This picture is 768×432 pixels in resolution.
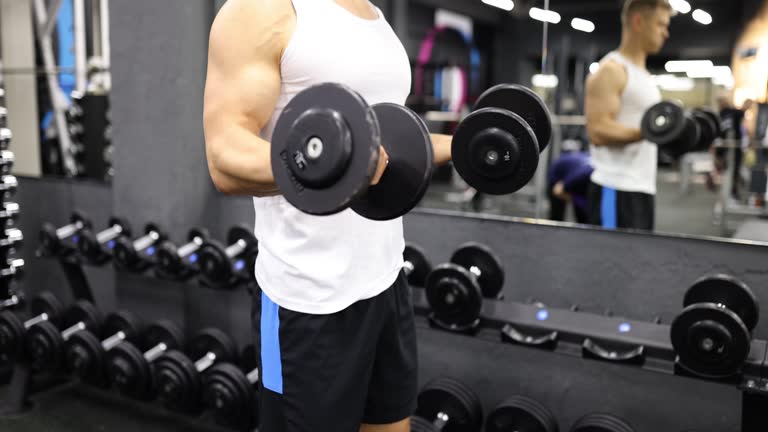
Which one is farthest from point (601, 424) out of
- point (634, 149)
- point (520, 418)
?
point (634, 149)

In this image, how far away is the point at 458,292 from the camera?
1.75 m

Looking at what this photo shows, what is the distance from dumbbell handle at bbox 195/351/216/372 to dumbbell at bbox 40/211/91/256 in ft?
2.54

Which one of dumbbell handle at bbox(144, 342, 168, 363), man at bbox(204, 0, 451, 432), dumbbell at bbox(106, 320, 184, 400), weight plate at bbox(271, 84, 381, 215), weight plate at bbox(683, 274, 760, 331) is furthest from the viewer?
dumbbell handle at bbox(144, 342, 168, 363)

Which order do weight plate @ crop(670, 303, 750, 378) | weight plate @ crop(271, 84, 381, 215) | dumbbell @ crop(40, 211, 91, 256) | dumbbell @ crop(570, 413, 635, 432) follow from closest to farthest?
1. weight plate @ crop(271, 84, 381, 215)
2. weight plate @ crop(670, 303, 750, 378)
3. dumbbell @ crop(570, 413, 635, 432)
4. dumbbell @ crop(40, 211, 91, 256)

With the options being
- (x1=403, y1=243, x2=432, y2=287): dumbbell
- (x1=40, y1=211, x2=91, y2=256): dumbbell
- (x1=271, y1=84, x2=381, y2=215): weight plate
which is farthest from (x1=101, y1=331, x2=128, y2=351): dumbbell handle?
(x1=271, y1=84, x2=381, y2=215): weight plate

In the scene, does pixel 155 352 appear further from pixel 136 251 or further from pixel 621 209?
pixel 621 209

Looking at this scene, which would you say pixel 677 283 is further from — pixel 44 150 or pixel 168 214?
pixel 44 150

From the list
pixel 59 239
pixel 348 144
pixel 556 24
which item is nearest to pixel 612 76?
pixel 556 24

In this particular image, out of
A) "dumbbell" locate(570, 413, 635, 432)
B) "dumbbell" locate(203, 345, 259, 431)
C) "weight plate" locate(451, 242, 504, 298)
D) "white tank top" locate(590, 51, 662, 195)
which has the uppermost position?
"white tank top" locate(590, 51, 662, 195)

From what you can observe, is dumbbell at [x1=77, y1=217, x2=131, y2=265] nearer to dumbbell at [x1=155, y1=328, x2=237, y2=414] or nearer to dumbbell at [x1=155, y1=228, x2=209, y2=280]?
dumbbell at [x1=155, y1=228, x2=209, y2=280]

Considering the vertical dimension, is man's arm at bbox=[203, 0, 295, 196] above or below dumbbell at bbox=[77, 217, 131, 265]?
above

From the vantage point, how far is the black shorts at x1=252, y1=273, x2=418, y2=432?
3.58ft

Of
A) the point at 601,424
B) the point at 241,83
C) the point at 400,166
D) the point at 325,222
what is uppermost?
the point at 241,83

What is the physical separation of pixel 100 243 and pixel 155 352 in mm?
504
